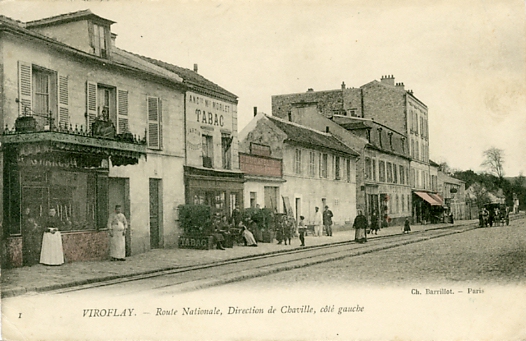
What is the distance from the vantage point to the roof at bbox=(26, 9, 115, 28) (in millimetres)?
10662

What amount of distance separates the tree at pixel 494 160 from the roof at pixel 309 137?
10.2 meters

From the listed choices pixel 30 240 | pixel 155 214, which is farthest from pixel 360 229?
pixel 30 240

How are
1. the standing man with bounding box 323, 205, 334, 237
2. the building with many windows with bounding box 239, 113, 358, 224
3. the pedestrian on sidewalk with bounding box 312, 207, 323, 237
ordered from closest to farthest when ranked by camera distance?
the standing man with bounding box 323, 205, 334, 237 → the building with many windows with bounding box 239, 113, 358, 224 → the pedestrian on sidewalk with bounding box 312, 207, 323, 237

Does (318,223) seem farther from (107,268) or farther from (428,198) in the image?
(428,198)

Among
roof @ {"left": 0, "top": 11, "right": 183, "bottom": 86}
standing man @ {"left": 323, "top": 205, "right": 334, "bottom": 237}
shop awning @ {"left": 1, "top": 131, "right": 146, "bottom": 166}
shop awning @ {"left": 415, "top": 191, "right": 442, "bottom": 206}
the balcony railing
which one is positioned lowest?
standing man @ {"left": 323, "top": 205, "right": 334, "bottom": 237}

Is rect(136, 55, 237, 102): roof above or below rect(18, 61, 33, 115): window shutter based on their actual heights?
above

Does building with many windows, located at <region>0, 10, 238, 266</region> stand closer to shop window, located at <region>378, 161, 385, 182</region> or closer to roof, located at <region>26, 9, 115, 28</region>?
roof, located at <region>26, 9, 115, 28</region>

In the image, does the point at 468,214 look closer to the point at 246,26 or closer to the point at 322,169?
the point at 322,169

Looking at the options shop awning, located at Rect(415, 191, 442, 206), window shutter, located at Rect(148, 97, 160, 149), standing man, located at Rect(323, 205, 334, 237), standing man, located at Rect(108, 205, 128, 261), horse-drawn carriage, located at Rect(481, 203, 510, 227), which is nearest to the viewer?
standing man, located at Rect(108, 205, 128, 261)

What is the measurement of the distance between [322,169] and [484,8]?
15.2 meters

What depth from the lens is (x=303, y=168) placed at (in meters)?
24.7

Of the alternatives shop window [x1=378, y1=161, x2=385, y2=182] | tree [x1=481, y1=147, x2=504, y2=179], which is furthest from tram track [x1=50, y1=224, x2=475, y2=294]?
shop window [x1=378, y1=161, x2=385, y2=182]

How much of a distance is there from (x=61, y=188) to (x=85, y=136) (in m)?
1.64

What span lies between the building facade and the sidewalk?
520 millimetres
